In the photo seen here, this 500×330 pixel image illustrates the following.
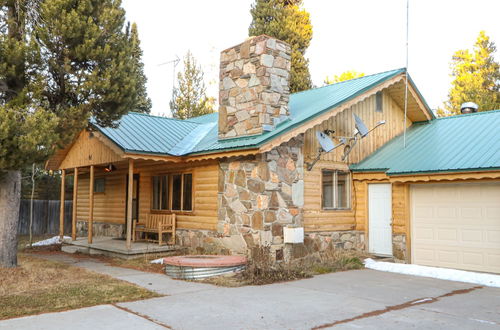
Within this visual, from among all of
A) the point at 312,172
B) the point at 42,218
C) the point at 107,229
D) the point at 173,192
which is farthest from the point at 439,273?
the point at 42,218

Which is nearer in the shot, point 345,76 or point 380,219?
point 380,219

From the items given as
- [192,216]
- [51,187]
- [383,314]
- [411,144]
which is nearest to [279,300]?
[383,314]

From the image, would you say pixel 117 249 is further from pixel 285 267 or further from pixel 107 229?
pixel 285 267

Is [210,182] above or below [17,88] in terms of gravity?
below

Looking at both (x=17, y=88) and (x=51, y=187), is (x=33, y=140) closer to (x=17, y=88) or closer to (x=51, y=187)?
(x=17, y=88)

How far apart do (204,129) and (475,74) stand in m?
25.1

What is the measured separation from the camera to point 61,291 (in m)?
7.90

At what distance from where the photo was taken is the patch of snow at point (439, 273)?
9.73 metres

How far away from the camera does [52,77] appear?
9594 millimetres

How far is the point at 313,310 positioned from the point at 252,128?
18.3ft

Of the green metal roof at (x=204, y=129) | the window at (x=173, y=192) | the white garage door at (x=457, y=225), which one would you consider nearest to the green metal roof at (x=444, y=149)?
the white garage door at (x=457, y=225)

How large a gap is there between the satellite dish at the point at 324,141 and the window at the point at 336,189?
120 cm

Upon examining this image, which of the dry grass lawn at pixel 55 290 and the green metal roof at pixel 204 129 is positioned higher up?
the green metal roof at pixel 204 129

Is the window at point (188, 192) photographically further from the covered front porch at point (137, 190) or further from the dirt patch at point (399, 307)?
the dirt patch at point (399, 307)
